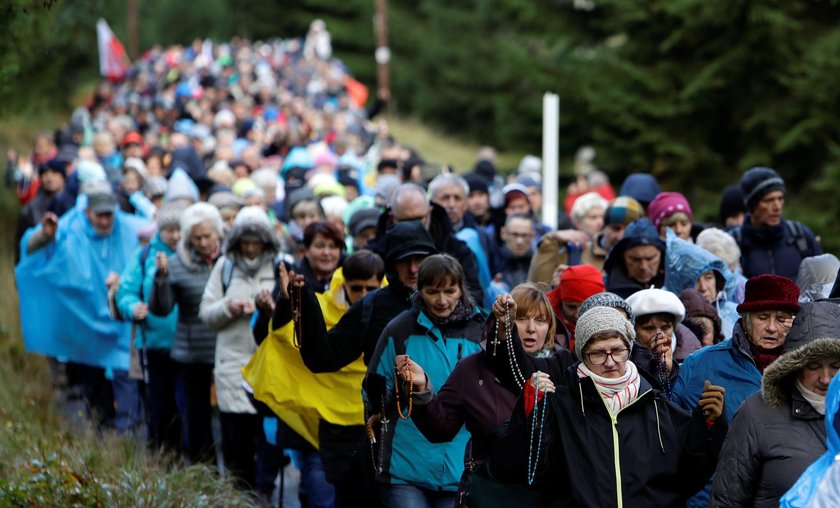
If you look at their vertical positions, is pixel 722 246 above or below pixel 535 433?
above

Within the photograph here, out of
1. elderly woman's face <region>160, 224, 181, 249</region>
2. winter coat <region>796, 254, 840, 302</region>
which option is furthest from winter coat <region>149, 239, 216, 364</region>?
winter coat <region>796, 254, 840, 302</region>

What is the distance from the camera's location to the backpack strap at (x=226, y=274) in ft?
31.6

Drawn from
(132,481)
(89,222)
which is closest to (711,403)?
(132,481)

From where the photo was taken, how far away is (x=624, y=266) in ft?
29.0

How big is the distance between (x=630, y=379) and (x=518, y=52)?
20.3 m

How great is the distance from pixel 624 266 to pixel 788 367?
360cm

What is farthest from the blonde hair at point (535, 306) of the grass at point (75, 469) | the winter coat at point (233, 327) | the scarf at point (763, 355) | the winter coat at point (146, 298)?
the winter coat at point (146, 298)

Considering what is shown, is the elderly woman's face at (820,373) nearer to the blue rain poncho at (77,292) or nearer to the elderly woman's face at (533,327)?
the elderly woman's face at (533,327)

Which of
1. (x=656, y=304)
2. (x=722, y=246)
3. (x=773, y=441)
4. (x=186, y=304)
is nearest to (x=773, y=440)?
(x=773, y=441)

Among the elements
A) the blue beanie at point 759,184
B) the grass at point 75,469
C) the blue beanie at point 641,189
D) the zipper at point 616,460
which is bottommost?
the grass at point 75,469

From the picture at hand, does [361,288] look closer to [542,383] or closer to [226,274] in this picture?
[226,274]

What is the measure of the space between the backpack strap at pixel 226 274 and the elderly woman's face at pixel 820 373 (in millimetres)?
5154

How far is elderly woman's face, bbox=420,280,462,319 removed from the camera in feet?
22.4

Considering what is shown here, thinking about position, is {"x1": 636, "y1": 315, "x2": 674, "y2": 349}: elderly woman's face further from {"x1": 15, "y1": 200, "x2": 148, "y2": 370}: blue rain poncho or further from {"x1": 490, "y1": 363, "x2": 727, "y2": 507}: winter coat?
{"x1": 15, "y1": 200, "x2": 148, "y2": 370}: blue rain poncho
